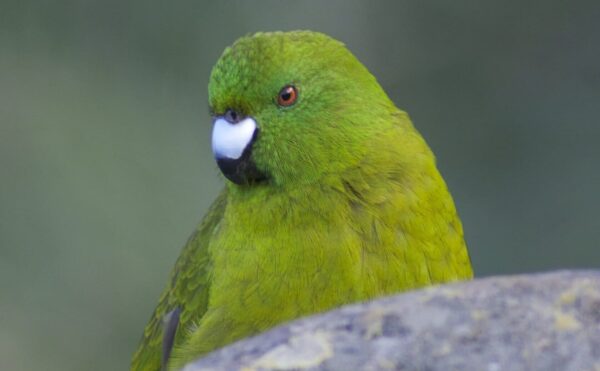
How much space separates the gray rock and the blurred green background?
4046 millimetres

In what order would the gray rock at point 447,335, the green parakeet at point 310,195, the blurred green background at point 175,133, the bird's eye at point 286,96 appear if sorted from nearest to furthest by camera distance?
the gray rock at point 447,335 < the green parakeet at point 310,195 < the bird's eye at point 286,96 < the blurred green background at point 175,133

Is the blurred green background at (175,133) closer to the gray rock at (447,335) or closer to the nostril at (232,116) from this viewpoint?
the nostril at (232,116)

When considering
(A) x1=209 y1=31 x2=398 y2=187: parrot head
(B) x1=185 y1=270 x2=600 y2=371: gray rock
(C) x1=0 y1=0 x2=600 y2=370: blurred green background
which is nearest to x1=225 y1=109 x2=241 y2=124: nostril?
(A) x1=209 y1=31 x2=398 y2=187: parrot head

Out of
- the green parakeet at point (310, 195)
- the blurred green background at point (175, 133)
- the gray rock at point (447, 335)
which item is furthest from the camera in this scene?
the blurred green background at point (175, 133)

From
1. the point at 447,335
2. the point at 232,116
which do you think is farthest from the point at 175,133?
the point at 447,335

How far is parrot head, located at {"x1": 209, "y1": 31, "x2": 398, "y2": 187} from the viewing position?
3.52m

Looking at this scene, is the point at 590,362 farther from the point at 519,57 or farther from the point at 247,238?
the point at 519,57

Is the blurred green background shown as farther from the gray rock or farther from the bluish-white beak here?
the gray rock

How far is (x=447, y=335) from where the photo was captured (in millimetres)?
2154

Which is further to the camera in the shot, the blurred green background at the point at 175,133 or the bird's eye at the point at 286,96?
the blurred green background at the point at 175,133

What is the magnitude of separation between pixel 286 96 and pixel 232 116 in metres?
0.17

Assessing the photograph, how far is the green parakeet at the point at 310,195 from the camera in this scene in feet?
11.3

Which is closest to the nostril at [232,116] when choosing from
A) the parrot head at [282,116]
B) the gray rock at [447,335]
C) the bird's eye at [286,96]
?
the parrot head at [282,116]

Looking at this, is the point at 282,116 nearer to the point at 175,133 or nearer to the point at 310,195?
the point at 310,195
